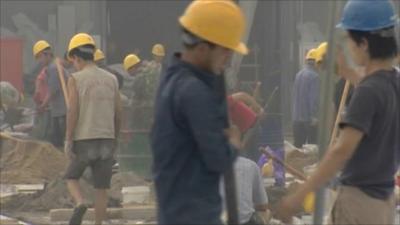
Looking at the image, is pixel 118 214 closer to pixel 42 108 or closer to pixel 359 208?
pixel 42 108

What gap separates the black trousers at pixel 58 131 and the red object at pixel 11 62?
424 inches

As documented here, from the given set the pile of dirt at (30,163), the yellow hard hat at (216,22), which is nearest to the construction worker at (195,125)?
the yellow hard hat at (216,22)

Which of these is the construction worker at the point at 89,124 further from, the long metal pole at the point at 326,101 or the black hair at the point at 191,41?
the black hair at the point at 191,41

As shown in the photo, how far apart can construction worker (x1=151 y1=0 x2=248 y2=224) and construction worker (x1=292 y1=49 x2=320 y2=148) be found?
12.4 metres

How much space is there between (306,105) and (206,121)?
42.1 ft

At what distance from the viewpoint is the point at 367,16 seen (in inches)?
249

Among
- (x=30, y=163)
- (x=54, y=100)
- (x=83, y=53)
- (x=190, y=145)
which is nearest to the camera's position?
(x=190, y=145)

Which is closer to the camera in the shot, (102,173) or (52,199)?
(102,173)

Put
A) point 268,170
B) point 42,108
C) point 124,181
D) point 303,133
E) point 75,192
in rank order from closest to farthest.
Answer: point 75,192 → point 268,170 → point 124,181 → point 42,108 → point 303,133

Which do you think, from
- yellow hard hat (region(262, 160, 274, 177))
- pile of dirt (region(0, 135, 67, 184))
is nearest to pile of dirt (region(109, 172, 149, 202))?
pile of dirt (region(0, 135, 67, 184))

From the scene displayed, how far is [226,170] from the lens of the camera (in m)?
5.61

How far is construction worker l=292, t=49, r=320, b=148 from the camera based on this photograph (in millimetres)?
18172

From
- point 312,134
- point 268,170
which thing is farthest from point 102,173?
point 312,134

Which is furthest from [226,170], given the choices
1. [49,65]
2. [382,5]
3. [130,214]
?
[49,65]
